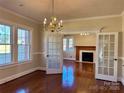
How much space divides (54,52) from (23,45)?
166cm

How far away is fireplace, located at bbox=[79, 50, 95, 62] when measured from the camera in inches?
397

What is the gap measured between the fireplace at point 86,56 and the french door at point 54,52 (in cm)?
493

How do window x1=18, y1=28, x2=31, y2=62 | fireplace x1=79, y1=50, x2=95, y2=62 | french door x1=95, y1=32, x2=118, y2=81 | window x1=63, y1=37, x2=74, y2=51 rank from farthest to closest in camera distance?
window x1=63, y1=37, x2=74, y2=51 → fireplace x1=79, y1=50, x2=95, y2=62 → window x1=18, y1=28, x2=31, y2=62 → french door x1=95, y1=32, x2=118, y2=81

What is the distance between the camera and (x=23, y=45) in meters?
5.45

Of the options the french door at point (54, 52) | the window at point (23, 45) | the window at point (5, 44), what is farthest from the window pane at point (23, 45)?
the french door at point (54, 52)

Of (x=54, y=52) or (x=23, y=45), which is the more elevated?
(x=23, y=45)

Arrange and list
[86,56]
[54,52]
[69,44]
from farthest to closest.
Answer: [69,44] < [86,56] < [54,52]

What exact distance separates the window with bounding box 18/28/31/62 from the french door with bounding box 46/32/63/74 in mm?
1113

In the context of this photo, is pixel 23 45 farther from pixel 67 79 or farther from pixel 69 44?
pixel 69 44

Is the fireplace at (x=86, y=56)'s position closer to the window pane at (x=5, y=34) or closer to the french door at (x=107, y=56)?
the french door at (x=107, y=56)

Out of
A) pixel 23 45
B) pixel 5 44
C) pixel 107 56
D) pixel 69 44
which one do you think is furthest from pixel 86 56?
pixel 5 44

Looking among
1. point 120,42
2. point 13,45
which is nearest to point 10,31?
point 13,45

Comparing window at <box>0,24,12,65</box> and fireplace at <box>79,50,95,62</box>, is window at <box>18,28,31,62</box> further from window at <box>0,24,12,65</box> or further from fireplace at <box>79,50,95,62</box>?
fireplace at <box>79,50,95,62</box>

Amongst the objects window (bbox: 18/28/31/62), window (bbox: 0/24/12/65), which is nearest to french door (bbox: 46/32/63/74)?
window (bbox: 18/28/31/62)
